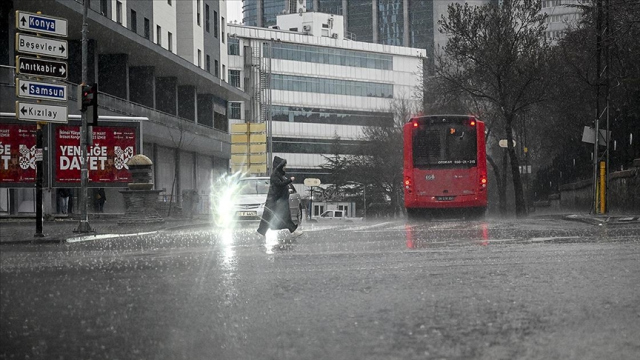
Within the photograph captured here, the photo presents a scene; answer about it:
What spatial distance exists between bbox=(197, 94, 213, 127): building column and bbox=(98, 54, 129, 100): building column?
18.9 metres

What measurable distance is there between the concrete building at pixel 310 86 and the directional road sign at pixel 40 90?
77.4 meters

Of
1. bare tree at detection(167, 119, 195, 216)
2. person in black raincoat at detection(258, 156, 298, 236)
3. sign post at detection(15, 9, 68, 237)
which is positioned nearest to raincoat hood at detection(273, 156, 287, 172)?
person in black raincoat at detection(258, 156, 298, 236)

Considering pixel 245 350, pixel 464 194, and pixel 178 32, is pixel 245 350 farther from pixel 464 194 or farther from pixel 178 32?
pixel 178 32

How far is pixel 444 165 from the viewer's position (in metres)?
30.0

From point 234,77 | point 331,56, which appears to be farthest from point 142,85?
point 331,56

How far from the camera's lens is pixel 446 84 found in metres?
45.2

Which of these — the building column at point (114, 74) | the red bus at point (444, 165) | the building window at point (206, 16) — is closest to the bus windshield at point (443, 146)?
the red bus at point (444, 165)

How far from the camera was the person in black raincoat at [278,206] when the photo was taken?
19.0 metres

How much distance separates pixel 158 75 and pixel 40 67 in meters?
37.2

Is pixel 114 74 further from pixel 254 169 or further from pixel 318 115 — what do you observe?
pixel 318 115

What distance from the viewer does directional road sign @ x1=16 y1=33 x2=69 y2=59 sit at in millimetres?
19766

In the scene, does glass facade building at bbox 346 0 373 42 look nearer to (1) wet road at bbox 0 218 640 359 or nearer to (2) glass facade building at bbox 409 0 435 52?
(2) glass facade building at bbox 409 0 435 52

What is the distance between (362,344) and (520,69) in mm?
38548

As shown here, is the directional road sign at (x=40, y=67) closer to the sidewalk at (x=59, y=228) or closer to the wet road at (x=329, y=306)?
the sidewalk at (x=59, y=228)
